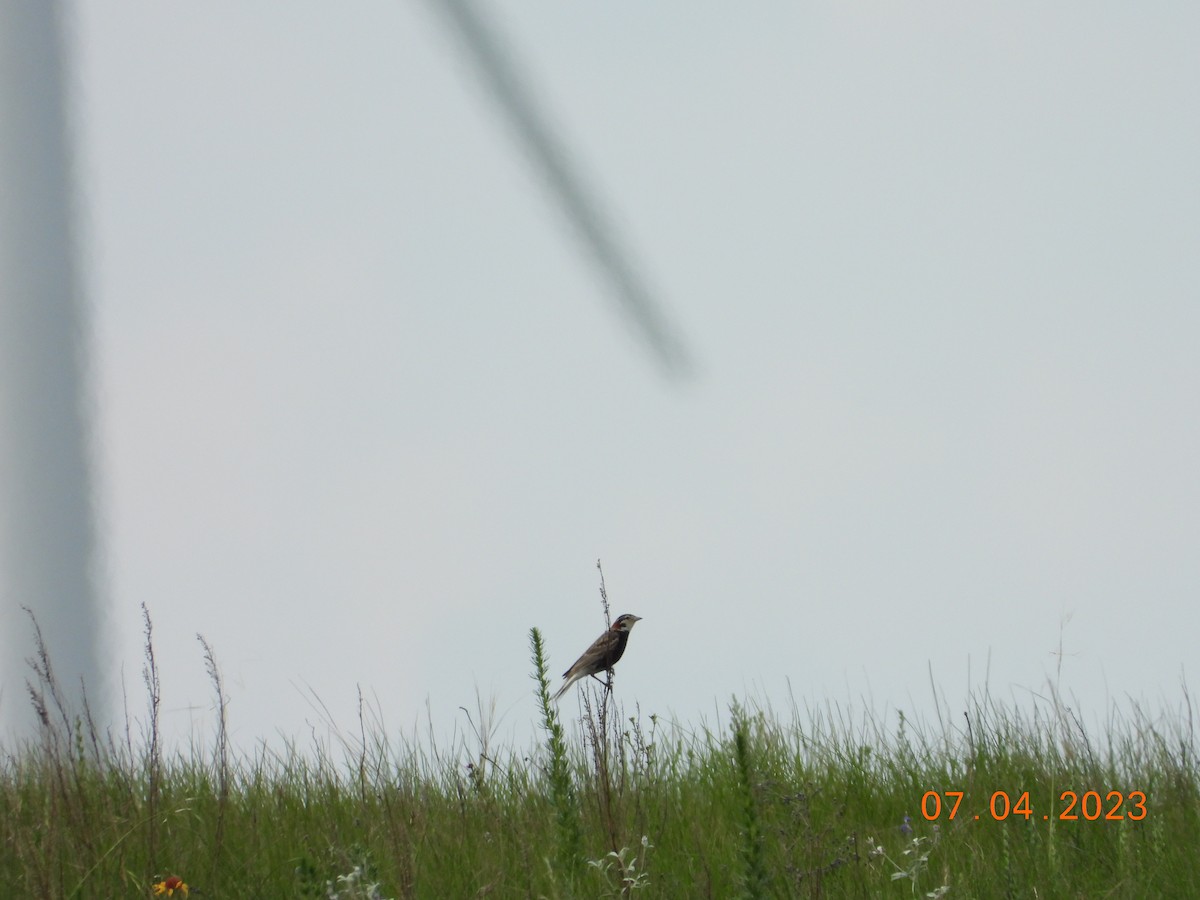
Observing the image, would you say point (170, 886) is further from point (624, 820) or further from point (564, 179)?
point (564, 179)

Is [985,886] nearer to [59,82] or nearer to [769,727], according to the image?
[769,727]

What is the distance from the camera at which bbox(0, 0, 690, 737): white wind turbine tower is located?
24.8 feet

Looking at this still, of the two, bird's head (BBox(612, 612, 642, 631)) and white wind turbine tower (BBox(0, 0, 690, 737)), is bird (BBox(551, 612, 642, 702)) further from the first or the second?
white wind turbine tower (BBox(0, 0, 690, 737))

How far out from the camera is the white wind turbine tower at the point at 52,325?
7.56 m

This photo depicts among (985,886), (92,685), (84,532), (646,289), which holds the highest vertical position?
(646,289)

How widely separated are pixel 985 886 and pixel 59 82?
6.93m

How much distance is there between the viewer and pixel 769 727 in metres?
8.53

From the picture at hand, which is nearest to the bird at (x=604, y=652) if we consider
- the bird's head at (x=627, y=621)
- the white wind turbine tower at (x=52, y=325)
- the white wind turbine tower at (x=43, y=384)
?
the bird's head at (x=627, y=621)

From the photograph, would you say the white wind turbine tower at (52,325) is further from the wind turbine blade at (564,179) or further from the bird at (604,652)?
the bird at (604,652)

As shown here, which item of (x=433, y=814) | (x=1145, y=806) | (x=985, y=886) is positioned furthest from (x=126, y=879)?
(x=1145, y=806)

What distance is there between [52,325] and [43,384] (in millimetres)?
373

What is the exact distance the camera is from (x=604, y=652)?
23.2 ft

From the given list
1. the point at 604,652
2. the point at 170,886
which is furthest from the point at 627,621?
the point at 170,886
